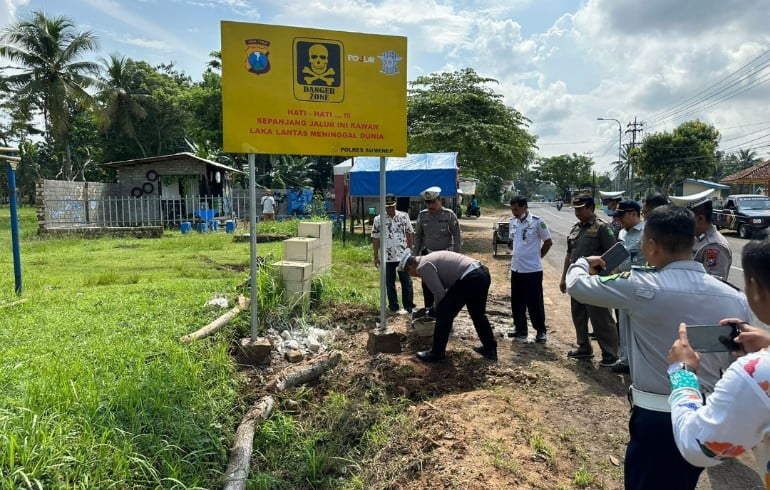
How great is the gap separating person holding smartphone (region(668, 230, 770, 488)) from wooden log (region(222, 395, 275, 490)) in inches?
97.4

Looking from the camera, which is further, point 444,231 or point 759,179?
point 759,179

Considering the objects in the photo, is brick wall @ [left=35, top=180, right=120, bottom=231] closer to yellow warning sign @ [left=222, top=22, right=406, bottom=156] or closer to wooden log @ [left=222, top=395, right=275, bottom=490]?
yellow warning sign @ [left=222, top=22, right=406, bottom=156]

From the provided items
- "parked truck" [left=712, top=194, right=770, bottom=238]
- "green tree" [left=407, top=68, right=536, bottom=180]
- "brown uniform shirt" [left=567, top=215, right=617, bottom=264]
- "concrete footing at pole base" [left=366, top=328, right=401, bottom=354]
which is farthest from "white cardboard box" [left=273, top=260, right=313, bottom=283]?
"parked truck" [left=712, top=194, right=770, bottom=238]

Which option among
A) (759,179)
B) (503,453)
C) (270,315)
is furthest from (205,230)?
(759,179)

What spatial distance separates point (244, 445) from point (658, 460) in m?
2.50

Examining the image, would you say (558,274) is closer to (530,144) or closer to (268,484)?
(530,144)

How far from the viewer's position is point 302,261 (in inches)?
254

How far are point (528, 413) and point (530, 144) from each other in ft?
48.0

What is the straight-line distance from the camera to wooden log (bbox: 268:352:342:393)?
13.8 ft

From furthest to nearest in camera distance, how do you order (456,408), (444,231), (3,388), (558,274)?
(558,274)
(444,231)
(456,408)
(3,388)

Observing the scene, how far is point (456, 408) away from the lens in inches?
143

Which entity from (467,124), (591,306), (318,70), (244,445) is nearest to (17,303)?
(244,445)

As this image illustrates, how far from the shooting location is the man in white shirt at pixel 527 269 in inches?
222

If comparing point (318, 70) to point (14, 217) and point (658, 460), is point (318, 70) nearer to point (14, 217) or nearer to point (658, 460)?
point (658, 460)
